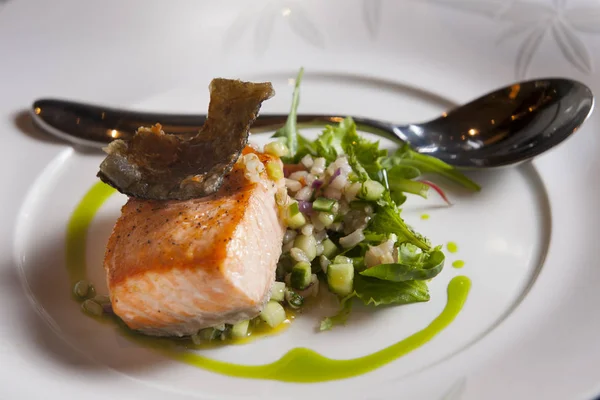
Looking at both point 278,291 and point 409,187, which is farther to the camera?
point 409,187

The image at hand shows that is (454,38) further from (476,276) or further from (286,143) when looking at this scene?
(476,276)

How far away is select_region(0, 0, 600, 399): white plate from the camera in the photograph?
2287mm

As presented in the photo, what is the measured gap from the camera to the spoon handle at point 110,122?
346cm

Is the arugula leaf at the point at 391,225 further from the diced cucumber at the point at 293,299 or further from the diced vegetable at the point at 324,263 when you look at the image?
the diced cucumber at the point at 293,299

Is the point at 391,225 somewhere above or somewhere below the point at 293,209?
below

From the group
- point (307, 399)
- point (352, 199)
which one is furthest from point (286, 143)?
point (307, 399)

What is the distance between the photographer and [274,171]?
2721 mm

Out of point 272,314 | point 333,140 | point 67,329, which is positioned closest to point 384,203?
point 333,140

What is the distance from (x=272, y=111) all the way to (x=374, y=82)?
794mm

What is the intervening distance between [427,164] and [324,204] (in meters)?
0.85

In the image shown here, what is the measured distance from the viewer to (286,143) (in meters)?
3.24

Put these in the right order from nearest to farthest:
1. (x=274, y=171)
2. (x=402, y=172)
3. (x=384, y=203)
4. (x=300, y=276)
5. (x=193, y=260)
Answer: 1. (x=193, y=260)
2. (x=300, y=276)
3. (x=274, y=171)
4. (x=384, y=203)
5. (x=402, y=172)

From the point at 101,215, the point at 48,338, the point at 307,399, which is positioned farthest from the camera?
the point at 101,215

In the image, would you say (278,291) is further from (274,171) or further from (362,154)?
(362,154)
